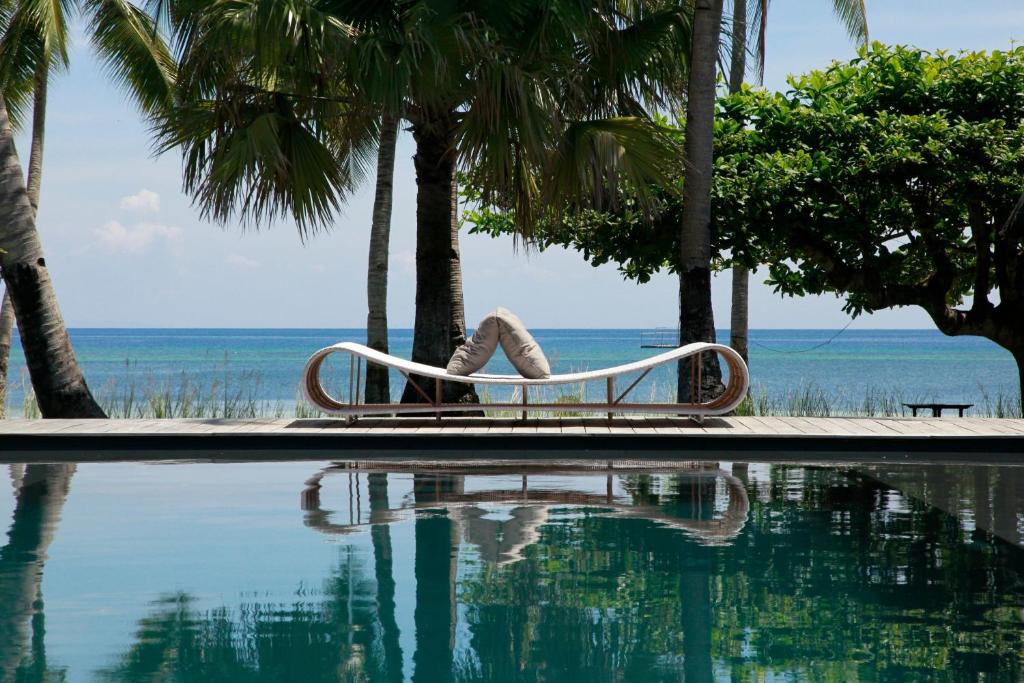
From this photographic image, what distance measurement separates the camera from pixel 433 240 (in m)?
13.1

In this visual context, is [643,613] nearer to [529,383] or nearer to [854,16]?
[529,383]

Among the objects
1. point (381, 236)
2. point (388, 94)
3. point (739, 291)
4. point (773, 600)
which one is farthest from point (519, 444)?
point (739, 291)

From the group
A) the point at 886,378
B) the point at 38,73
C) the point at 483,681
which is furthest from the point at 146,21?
the point at 886,378

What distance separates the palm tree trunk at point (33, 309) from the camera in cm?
1252

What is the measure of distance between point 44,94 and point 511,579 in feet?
55.3

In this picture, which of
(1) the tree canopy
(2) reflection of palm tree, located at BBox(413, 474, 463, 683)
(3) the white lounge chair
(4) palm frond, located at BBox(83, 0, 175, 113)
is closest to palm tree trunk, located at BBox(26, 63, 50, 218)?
(4) palm frond, located at BBox(83, 0, 175, 113)

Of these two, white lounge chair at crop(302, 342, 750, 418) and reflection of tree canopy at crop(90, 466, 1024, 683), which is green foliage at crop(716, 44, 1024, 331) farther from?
reflection of tree canopy at crop(90, 466, 1024, 683)

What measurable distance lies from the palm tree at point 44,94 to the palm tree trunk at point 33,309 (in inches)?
0.4

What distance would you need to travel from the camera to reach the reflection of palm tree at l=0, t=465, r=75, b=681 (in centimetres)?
423

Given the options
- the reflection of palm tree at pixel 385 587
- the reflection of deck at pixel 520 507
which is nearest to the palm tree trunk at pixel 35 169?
the reflection of deck at pixel 520 507

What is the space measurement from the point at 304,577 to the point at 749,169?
955 cm

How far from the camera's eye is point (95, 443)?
32.9 ft

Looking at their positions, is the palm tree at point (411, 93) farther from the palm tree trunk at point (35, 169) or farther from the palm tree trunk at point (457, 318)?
the palm tree trunk at point (35, 169)

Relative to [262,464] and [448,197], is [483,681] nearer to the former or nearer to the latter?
[262,464]
